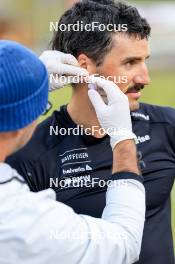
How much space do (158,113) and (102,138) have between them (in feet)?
0.92

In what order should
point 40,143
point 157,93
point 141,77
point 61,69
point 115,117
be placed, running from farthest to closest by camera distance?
1. point 157,93
2. point 141,77
3. point 40,143
4. point 61,69
5. point 115,117

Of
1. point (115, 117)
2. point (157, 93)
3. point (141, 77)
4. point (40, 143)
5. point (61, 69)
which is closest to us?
point (115, 117)

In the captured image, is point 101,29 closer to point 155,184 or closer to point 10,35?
point 155,184

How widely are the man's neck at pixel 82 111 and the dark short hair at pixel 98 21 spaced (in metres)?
0.16

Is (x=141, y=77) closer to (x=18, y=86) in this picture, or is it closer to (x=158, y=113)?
(x=158, y=113)

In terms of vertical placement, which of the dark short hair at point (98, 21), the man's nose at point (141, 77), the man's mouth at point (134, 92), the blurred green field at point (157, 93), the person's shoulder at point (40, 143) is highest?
the dark short hair at point (98, 21)

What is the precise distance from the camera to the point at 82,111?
3.03m

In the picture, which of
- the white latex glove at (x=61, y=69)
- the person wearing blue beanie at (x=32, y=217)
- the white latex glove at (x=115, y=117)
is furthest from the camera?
the white latex glove at (x=61, y=69)

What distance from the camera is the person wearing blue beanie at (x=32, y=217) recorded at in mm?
1926

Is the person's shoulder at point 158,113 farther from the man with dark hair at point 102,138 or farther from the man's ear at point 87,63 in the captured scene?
the man's ear at point 87,63

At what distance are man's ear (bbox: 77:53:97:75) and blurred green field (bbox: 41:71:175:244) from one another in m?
5.67

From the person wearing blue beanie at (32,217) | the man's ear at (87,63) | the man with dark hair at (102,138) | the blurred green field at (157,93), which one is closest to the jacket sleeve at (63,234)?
the person wearing blue beanie at (32,217)

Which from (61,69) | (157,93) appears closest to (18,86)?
(61,69)

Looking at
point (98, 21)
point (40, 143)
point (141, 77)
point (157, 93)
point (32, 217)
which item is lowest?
point (157, 93)
